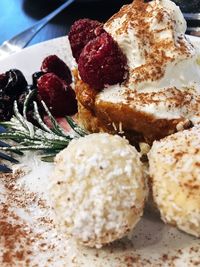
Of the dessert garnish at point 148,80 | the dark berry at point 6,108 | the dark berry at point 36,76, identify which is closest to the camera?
the dessert garnish at point 148,80

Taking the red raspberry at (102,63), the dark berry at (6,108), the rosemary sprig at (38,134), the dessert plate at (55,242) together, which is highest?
the red raspberry at (102,63)

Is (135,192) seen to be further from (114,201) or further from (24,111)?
(24,111)

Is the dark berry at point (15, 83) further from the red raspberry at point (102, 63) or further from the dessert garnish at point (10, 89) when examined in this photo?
the red raspberry at point (102, 63)

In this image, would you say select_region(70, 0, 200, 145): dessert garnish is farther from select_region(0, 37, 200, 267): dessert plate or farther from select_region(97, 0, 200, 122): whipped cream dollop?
select_region(0, 37, 200, 267): dessert plate

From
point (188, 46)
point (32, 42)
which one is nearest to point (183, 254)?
point (188, 46)

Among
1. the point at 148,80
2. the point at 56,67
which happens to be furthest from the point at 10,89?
the point at 148,80

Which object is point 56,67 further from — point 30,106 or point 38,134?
point 38,134

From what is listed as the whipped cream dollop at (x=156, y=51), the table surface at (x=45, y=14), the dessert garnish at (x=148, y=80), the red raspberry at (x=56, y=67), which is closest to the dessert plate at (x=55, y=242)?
the dessert garnish at (x=148, y=80)

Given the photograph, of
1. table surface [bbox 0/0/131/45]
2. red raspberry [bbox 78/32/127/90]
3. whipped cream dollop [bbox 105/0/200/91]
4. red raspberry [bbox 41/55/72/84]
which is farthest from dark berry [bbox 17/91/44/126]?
table surface [bbox 0/0/131/45]

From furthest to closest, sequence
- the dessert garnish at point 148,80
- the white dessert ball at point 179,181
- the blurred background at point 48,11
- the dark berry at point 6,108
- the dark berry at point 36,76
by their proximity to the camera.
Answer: the blurred background at point 48,11
the dark berry at point 36,76
the dark berry at point 6,108
the dessert garnish at point 148,80
the white dessert ball at point 179,181
